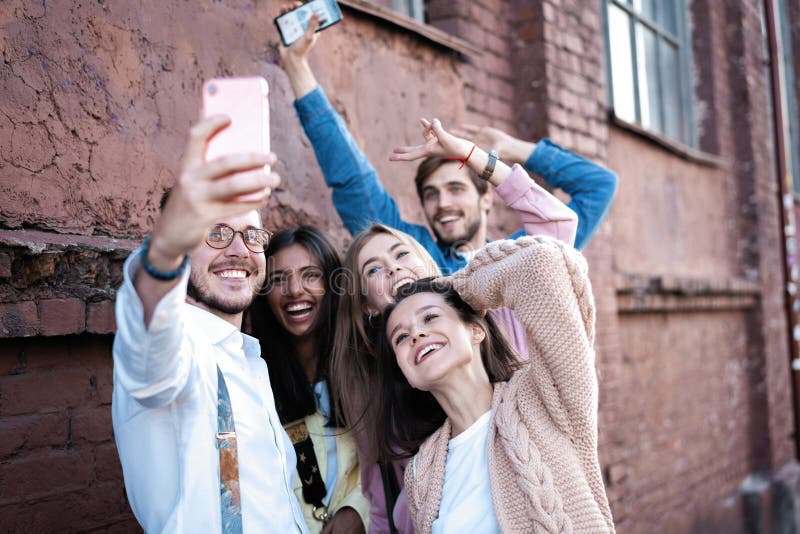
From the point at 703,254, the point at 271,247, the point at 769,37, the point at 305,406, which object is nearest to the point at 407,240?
the point at 271,247

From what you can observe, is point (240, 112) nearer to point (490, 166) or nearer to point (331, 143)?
point (490, 166)

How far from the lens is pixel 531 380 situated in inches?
87.6

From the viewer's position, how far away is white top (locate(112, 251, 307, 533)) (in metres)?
1.54

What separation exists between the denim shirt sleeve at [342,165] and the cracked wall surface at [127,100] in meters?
0.22

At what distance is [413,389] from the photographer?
8.63ft

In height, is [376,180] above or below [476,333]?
above

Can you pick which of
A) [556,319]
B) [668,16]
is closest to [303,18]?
[556,319]

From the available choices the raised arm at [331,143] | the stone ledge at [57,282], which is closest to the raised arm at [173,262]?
the stone ledge at [57,282]

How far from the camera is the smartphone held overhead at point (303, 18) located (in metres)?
3.00

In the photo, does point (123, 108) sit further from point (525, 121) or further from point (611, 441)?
point (611, 441)

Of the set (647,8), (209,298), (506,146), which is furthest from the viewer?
(647,8)

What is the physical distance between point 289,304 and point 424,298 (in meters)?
0.53

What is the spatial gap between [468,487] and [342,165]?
1409 millimetres

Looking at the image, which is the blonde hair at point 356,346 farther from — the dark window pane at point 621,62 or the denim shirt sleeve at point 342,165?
the dark window pane at point 621,62
